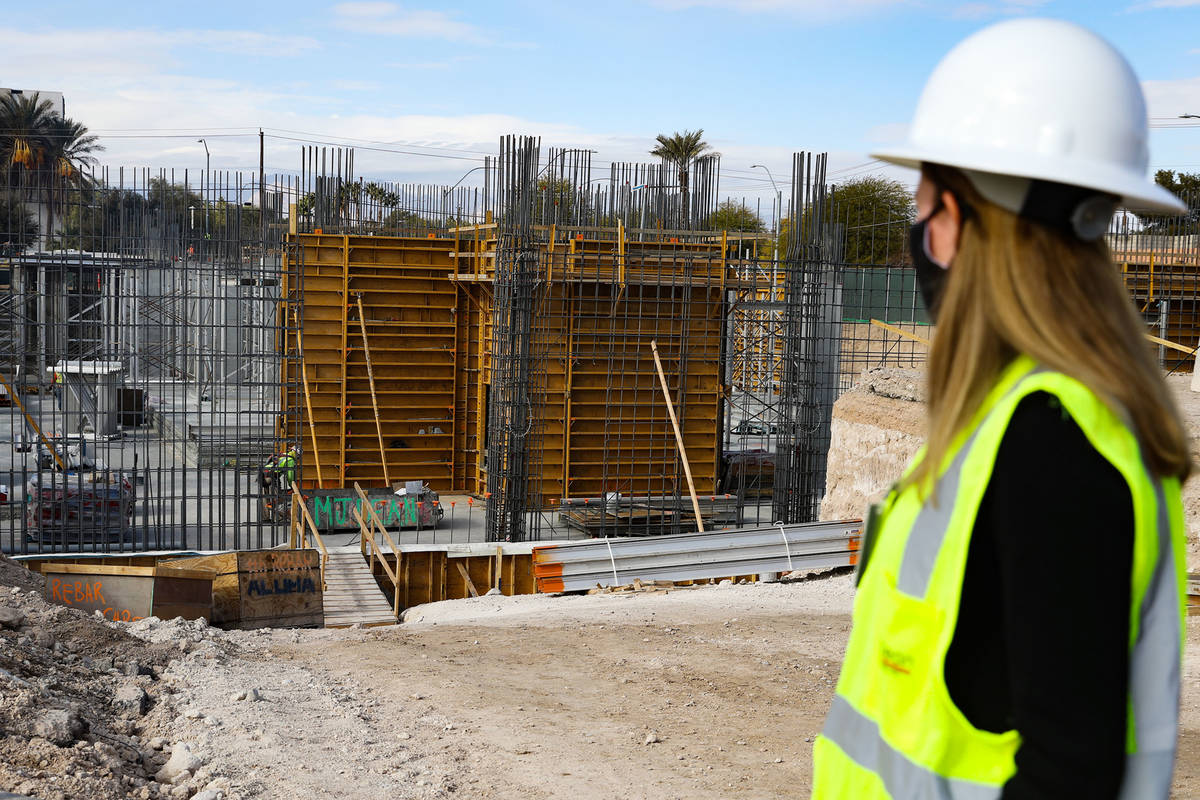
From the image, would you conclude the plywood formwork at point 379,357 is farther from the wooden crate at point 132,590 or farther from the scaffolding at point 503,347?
the wooden crate at point 132,590

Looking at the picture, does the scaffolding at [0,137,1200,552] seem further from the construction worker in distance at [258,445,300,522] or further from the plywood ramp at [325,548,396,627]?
the plywood ramp at [325,548,396,627]

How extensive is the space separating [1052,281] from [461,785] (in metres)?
5.22

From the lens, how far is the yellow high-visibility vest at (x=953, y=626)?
1195 mm

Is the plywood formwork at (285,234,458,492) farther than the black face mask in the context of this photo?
Yes

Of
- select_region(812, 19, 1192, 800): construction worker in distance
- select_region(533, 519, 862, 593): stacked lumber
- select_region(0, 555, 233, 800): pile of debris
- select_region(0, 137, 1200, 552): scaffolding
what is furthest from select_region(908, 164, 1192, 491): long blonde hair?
select_region(0, 137, 1200, 552): scaffolding

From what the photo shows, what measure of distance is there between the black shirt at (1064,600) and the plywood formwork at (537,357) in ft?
56.0

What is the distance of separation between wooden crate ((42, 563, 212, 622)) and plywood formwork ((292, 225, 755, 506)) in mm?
7636

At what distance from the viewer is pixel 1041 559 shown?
1.15m

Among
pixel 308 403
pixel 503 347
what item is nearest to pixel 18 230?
pixel 308 403

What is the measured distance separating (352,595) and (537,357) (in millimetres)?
6371

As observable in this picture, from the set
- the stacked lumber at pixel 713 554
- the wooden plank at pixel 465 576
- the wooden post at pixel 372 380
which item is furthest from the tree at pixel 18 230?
the stacked lumber at pixel 713 554

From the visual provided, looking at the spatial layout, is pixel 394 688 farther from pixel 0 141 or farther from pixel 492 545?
pixel 0 141

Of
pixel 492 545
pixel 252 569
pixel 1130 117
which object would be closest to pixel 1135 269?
pixel 492 545

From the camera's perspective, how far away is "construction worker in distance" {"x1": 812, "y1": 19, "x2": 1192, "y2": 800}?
1.16 meters
